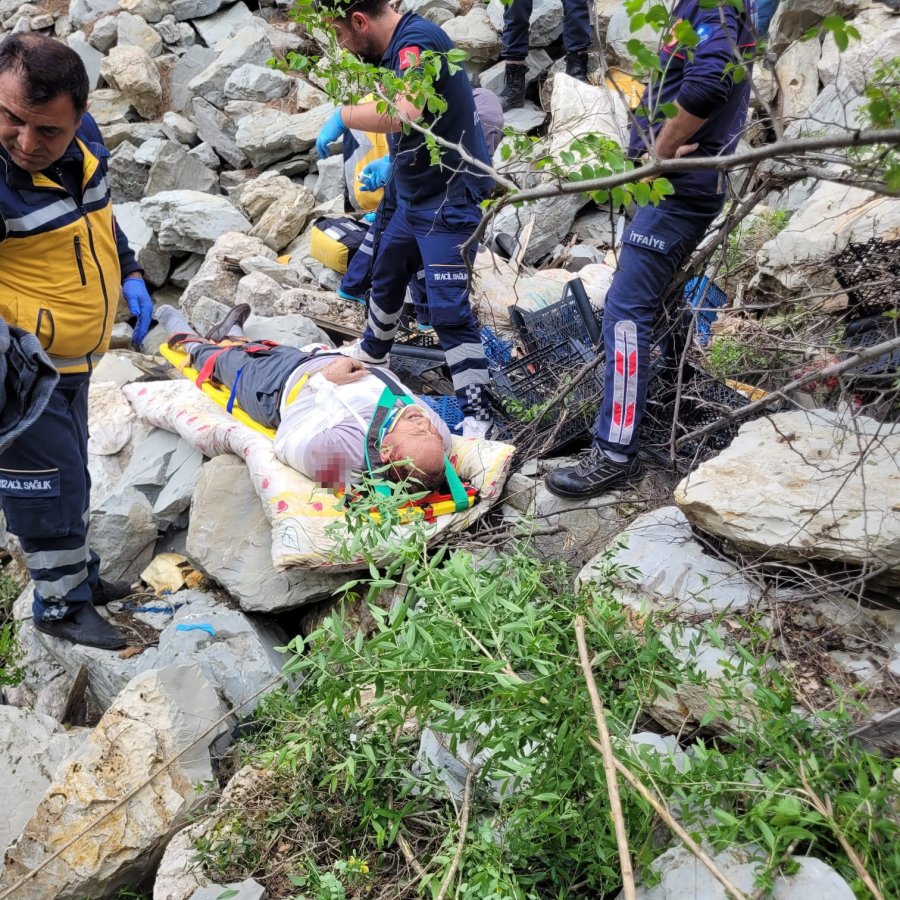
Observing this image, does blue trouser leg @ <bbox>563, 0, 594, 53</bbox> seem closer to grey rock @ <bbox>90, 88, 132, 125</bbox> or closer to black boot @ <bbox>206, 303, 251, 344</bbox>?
black boot @ <bbox>206, 303, 251, 344</bbox>

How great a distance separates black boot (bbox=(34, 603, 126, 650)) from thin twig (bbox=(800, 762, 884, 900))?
9.20ft

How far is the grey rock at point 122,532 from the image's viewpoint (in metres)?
4.07

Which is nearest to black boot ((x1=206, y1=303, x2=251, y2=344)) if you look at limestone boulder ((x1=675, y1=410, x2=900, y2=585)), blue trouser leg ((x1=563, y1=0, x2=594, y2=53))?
limestone boulder ((x1=675, y1=410, x2=900, y2=585))

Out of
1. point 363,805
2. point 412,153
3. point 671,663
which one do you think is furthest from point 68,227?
point 671,663

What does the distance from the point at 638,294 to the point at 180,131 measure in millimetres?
7882

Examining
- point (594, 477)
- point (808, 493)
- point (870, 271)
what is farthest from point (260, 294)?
point (808, 493)

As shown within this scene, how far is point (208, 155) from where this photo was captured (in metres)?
9.22

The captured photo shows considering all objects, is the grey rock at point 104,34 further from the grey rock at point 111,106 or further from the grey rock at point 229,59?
the grey rock at point 229,59

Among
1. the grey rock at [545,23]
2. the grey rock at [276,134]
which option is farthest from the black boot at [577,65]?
the grey rock at [276,134]

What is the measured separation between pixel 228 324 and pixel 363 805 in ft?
11.5

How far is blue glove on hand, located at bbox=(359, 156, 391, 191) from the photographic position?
5492mm

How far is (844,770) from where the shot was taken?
1.83 metres

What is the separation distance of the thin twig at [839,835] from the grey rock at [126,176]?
28.3 feet

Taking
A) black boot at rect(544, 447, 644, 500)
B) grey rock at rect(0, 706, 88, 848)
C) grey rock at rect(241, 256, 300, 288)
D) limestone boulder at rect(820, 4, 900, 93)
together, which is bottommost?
grey rock at rect(0, 706, 88, 848)
